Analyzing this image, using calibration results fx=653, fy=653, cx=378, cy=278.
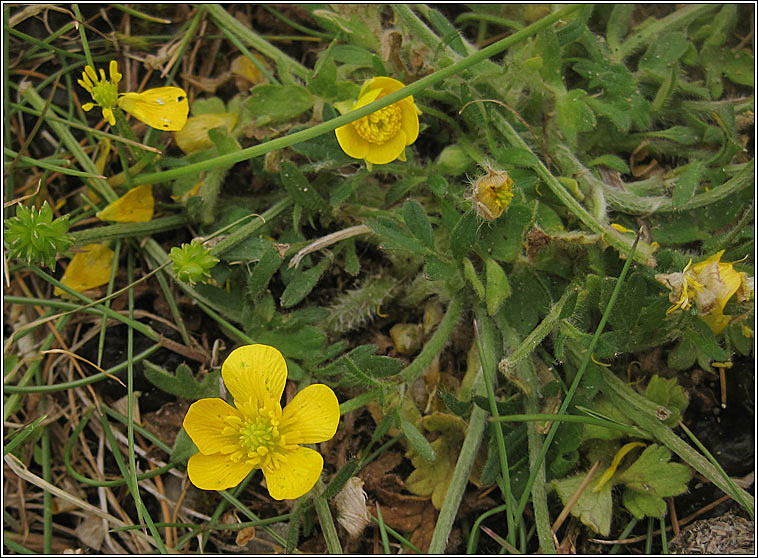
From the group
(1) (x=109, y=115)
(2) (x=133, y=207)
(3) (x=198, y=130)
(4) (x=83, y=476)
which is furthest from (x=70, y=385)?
(3) (x=198, y=130)

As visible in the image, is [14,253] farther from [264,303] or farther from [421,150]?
[421,150]

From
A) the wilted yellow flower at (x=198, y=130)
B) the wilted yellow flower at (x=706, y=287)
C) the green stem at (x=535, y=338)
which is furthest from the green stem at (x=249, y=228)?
the wilted yellow flower at (x=706, y=287)

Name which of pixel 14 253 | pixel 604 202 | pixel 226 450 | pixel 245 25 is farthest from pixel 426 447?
pixel 245 25

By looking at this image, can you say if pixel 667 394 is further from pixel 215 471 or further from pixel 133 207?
pixel 133 207

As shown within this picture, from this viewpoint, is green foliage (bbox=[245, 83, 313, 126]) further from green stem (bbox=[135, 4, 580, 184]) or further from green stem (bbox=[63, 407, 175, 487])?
green stem (bbox=[63, 407, 175, 487])

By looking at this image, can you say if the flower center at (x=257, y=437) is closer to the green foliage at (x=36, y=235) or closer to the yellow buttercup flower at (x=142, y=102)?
the green foliage at (x=36, y=235)
